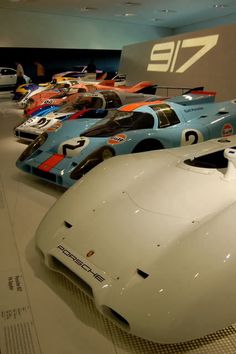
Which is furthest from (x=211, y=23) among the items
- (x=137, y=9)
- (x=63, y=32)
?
(x=63, y=32)

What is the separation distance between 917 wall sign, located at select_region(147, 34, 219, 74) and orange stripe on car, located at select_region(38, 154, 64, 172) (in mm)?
5069

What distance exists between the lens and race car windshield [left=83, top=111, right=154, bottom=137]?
355cm

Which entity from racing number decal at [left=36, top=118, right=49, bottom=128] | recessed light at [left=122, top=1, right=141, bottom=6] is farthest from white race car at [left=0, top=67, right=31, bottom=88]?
racing number decal at [left=36, top=118, right=49, bottom=128]

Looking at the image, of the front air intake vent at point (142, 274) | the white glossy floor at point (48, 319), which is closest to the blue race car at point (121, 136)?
the white glossy floor at point (48, 319)

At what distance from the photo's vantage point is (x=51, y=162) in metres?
3.29

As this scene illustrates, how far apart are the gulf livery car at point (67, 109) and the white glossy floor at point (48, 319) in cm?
270

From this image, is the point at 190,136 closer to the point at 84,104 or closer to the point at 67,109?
the point at 84,104

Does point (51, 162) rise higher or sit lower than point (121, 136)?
lower

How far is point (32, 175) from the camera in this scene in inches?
143

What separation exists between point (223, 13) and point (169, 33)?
4.90 meters

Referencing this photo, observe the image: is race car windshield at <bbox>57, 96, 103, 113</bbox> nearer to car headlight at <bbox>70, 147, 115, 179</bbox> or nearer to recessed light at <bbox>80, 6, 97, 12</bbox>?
car headlight at <bbox>70, 147, 115, 179</bbox>

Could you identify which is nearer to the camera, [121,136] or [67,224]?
[67,224]

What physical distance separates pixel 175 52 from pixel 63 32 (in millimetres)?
7034

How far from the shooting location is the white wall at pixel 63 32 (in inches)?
502
